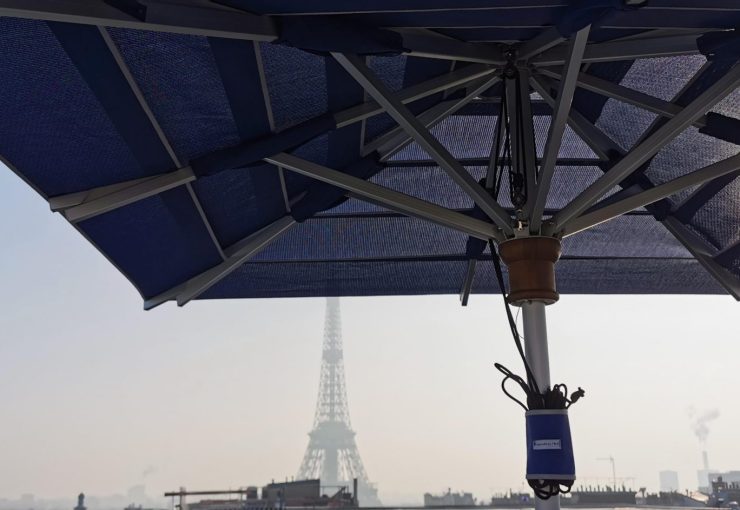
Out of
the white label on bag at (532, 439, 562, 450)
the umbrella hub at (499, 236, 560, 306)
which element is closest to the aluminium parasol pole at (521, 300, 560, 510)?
the umbrella hub at (499, 236, 560, 306)

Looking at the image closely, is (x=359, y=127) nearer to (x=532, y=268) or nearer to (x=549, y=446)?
(x=532, y=268)

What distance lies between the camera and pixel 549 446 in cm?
691

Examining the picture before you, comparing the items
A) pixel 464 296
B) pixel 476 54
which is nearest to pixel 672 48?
pixel 476 54

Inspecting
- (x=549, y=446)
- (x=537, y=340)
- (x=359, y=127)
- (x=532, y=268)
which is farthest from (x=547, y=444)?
(x=359, y=127)

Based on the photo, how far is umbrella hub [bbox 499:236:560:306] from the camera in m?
→ 7.48

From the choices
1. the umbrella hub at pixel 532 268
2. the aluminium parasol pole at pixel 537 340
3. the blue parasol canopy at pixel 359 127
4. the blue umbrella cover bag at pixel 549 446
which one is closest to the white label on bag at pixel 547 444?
the blue umbrella cover bag at pixel 549 446

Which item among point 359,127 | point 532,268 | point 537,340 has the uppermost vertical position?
point 359,127

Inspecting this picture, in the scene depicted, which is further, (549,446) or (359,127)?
(359,127)

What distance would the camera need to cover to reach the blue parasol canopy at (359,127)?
19.1ft

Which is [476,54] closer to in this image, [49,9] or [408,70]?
[408,70]

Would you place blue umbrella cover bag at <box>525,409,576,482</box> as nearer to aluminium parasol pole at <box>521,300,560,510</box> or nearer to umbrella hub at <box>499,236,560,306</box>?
aluminium parasol pole at <box>521,300,560,510</box>

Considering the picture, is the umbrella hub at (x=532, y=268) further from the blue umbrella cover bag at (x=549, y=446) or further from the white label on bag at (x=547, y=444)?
the white label on bag at (x=547, y=444)

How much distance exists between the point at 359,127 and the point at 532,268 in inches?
112

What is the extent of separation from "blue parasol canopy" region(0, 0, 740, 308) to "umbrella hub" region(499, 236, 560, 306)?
16 cm
